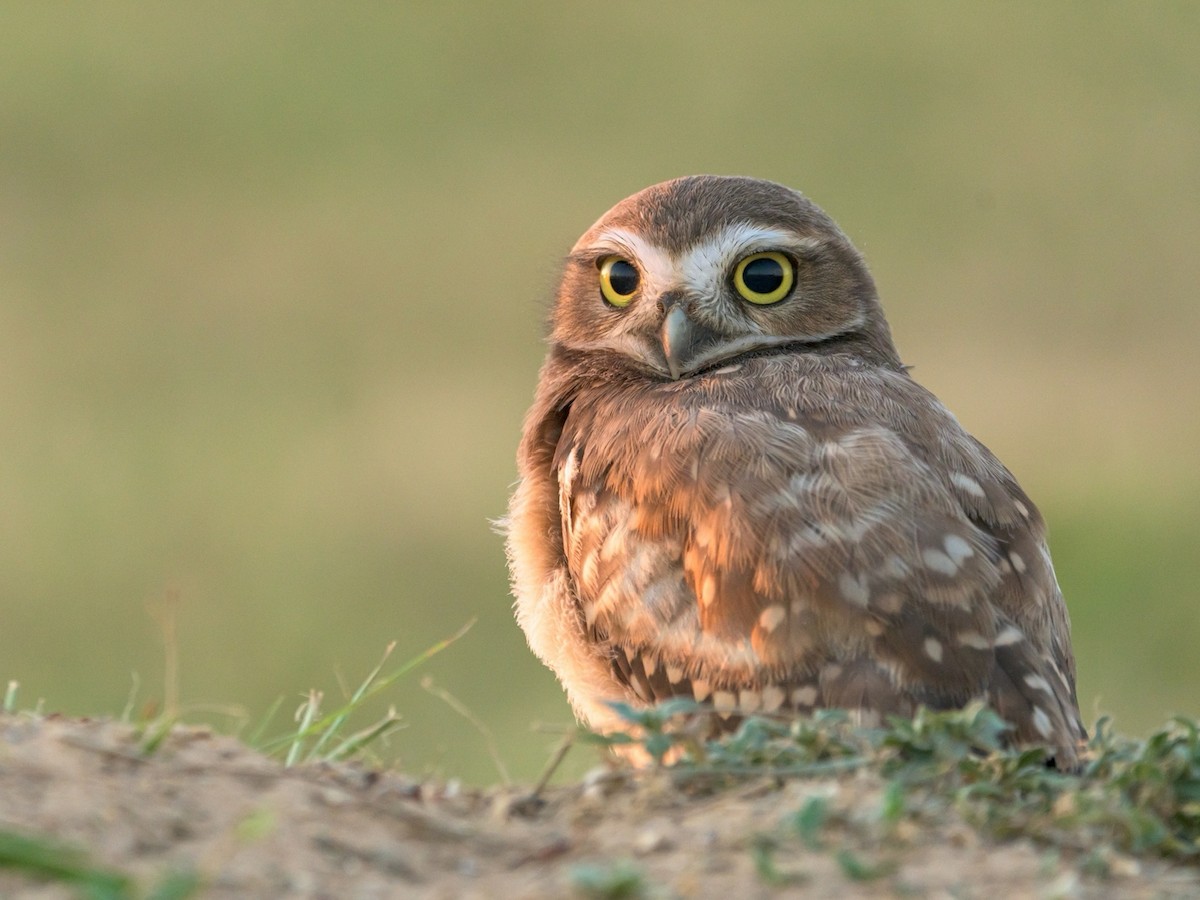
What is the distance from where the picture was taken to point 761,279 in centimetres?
591

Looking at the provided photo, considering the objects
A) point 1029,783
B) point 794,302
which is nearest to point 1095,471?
point 794,302

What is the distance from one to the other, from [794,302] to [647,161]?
16507mm

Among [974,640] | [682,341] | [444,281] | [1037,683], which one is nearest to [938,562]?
[974,640]

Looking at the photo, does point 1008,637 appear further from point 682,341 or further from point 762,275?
point 762,275

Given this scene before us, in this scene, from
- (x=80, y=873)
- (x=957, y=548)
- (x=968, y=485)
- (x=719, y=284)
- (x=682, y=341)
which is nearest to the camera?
(x=80, y=873)

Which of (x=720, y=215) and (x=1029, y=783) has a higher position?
(x=720, y=215)

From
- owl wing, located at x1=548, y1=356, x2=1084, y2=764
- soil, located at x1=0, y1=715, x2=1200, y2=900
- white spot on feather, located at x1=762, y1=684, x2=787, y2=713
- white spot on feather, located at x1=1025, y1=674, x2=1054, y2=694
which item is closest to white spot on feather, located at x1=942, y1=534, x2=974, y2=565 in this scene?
owl wing, located at x1=548, y1=356, x2=1084, y2=764

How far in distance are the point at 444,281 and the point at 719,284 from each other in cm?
1384

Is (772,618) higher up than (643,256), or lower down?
lower down

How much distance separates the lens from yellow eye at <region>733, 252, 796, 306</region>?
589 centimetres

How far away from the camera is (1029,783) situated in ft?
11.7

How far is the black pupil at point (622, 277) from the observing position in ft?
19.9

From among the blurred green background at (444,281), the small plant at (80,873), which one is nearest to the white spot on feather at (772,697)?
the blurred green background at (444,281)

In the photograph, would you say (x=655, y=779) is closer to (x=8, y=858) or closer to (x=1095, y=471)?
(x=8, y=858)
